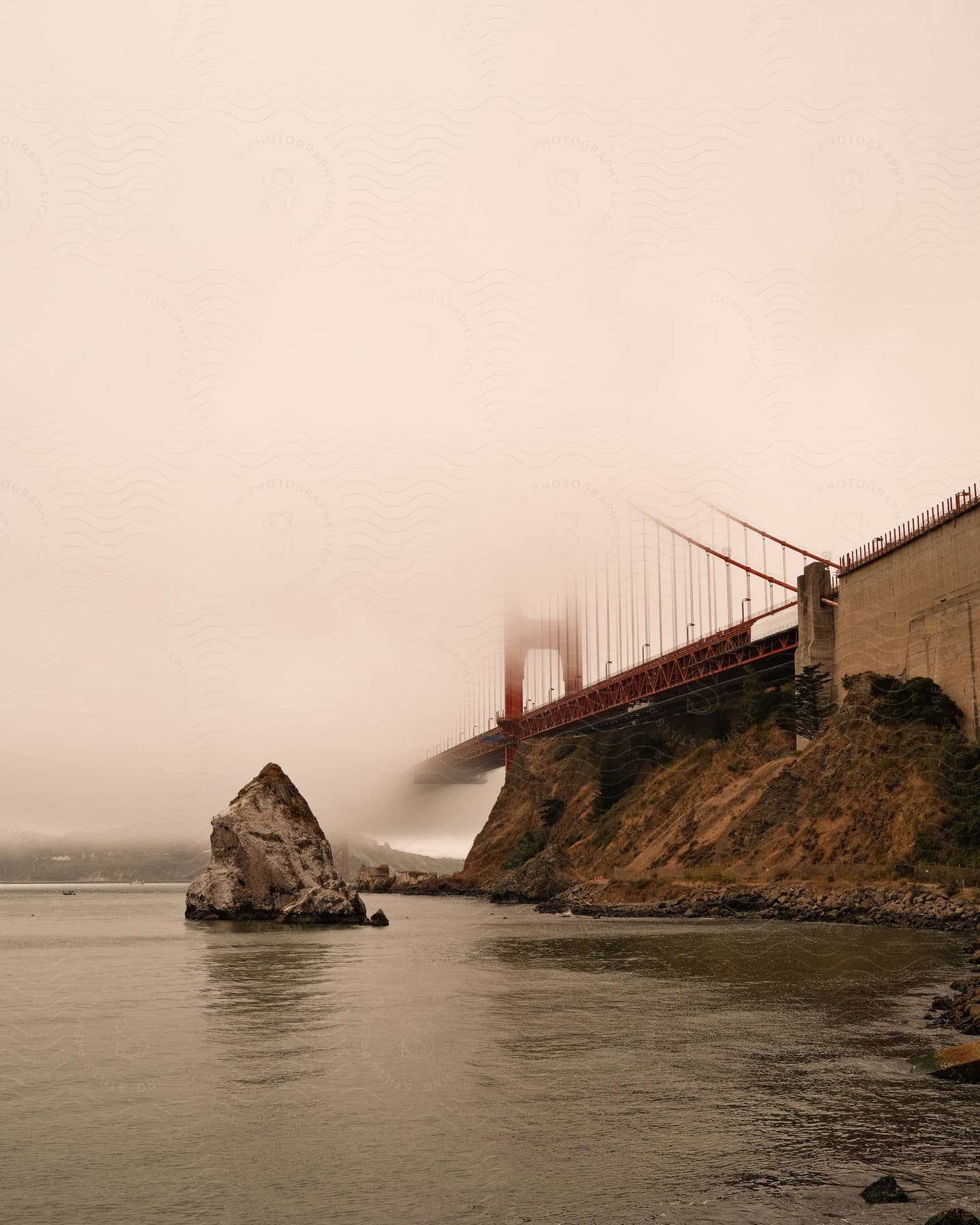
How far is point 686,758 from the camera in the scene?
102 metres

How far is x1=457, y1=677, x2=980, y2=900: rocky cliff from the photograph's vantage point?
2381 inches

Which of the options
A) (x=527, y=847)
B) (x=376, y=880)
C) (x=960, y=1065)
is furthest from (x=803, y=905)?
(x=376, y=880)

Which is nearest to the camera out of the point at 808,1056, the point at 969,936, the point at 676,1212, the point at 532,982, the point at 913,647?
the point at 676,1212

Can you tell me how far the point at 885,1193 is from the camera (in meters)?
10.6

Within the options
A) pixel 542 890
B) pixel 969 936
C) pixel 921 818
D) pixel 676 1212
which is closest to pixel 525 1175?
pixel 676 1212

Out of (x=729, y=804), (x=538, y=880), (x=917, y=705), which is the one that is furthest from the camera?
(x=538, y=880)

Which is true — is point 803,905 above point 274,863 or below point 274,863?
below

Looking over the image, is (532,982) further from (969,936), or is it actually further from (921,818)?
(921,818)

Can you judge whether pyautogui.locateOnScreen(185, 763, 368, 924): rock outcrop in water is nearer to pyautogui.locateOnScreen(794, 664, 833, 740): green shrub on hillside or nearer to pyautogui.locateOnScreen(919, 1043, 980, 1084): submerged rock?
pyautogui.locateOnScreen(794, 664, 833, 740): green shrub on hillside

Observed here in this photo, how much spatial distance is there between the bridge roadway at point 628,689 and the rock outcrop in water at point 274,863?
39.4m

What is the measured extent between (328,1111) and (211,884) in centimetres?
5788

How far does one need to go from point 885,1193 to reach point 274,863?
59.5 metres

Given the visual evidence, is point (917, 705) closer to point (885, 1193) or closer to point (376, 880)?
point (885, 1193)

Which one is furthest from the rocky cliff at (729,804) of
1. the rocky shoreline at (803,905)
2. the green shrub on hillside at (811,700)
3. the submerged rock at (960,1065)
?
the submerged rock at (960,1065)
